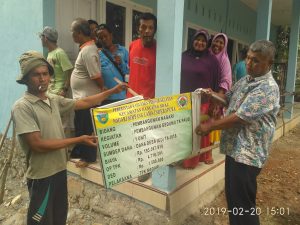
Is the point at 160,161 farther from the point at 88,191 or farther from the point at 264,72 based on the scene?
the point at 88,191

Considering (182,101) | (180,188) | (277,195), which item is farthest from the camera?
(277,195)

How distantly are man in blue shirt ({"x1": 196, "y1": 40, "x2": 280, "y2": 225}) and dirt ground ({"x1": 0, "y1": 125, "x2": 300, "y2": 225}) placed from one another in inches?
31.6

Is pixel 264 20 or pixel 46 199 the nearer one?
pixel 46 199

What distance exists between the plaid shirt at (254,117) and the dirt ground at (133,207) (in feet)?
3.56

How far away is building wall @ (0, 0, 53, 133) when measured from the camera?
4.10 metres

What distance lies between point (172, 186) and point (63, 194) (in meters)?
1.12

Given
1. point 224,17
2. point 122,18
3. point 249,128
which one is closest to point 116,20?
point 122,18

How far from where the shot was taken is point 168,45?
9.04ft

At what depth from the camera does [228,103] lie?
274 centimetres

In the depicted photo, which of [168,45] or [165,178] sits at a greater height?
[168,45]

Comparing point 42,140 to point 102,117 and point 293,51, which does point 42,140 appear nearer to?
point 102,117

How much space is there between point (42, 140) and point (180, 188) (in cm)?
161

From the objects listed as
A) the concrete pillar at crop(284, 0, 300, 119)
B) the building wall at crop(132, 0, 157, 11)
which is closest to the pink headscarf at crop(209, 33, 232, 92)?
the building wall at crop(132, 0, 157, 11)

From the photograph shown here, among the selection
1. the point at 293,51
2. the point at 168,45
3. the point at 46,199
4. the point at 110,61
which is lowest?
the point at 46,199
